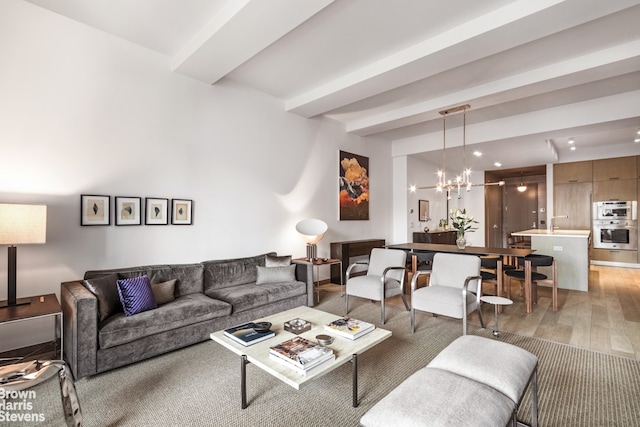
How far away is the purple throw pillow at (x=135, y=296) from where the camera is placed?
9.26 feet

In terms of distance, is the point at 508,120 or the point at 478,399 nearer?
the point at 478,399

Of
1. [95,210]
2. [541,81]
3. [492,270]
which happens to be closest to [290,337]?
[95,210]

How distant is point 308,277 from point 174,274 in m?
1.69

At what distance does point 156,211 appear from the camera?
3.70m

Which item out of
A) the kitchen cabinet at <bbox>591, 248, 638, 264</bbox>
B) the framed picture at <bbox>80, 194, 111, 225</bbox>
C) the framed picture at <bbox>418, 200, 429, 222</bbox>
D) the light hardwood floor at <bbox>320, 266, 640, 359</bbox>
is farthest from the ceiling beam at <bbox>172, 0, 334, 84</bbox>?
the kitchen cabinet at <bbox>591, 248, 638, 264</bbox>

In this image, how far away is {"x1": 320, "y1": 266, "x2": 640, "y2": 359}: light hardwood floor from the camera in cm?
313

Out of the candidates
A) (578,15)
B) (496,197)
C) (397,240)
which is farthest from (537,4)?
(496,197)

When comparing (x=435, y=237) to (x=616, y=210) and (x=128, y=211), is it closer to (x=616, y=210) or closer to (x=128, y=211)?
(x=616, y=210)

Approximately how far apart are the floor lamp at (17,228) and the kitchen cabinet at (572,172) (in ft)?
35.3

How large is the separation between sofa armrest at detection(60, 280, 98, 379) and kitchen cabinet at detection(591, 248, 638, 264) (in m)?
10.3

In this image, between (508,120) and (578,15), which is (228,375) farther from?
(508,120)

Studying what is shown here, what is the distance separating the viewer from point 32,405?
2.12 metres

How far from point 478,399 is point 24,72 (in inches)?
171

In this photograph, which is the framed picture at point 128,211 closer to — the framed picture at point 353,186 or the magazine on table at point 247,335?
the magazine on table at point 247,335
